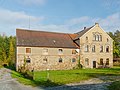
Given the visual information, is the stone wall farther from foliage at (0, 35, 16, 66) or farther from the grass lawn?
foliage at (0, 35, 16, 66)

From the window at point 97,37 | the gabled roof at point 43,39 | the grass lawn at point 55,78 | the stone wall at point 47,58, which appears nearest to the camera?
the grass lawn at point 55,78

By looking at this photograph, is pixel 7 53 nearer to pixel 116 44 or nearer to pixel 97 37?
pixel 97 37

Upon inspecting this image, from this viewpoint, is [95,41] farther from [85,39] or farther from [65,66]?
[65,66]

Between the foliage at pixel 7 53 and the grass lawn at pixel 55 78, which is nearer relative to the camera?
the grass lawn at pixel 55 78

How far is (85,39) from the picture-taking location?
48.0m

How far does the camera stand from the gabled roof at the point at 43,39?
42906 millimetres

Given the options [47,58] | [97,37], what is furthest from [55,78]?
[97,37]

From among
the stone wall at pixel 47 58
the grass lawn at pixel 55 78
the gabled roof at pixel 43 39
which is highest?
the gabled roof at pixel 43 39

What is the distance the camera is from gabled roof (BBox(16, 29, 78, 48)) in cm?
4291

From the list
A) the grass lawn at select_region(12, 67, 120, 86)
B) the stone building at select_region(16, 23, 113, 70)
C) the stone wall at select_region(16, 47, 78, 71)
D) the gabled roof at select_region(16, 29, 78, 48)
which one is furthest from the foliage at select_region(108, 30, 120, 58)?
the grass lawn at select_region(12, 67, 120, 86)

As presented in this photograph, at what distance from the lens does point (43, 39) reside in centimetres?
4575

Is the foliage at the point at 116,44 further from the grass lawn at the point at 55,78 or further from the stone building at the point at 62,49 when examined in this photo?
the grass lawn at the point at 55,78

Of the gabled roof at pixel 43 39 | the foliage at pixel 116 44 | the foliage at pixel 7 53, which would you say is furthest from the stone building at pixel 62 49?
the foliage at pixel 7 53

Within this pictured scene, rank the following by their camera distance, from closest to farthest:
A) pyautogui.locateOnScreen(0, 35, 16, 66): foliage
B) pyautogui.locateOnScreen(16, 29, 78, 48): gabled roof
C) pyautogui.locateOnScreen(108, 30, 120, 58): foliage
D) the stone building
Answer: the stone building
pyautogui.locateOnScreen(16, 29, 78, 48): gabled roof
pyautogui.locateOnScreen(0, 35, 16, 66): foliage
pyautogui.locateOnScreen(108, 30, 120, 58): foliage
